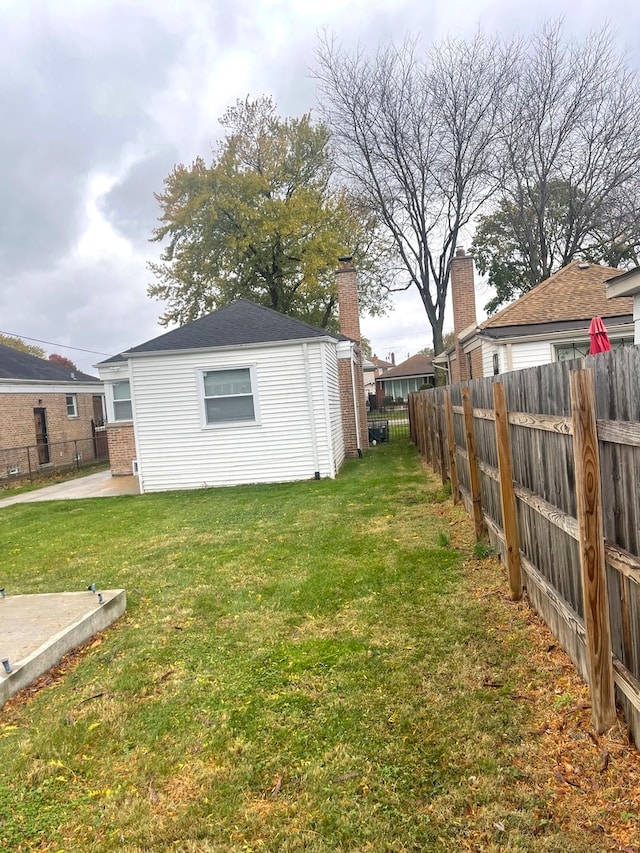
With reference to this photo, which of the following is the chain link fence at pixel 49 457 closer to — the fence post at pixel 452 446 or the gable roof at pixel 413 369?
the fence post at pixel 452 446

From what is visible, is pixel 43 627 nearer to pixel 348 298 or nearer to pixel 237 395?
pixel 237 395

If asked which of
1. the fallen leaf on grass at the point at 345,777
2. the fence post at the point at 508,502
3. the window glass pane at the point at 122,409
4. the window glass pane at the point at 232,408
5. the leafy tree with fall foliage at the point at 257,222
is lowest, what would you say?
the fallen leaf on grass at the point at 345,777

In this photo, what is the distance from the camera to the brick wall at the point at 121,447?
1582 centimetres

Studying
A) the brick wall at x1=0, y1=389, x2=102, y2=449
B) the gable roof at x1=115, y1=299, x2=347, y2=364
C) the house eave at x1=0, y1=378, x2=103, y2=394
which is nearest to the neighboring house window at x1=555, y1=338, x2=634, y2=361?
the gable roof at x1=115, y1=299, x2=347, y2=364

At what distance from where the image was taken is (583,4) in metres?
17.6

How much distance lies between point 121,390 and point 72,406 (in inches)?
360

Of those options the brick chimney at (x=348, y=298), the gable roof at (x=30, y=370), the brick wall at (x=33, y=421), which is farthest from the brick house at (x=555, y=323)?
the gable roof at (x=30, y=370)

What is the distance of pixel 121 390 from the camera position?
16031 millimetres

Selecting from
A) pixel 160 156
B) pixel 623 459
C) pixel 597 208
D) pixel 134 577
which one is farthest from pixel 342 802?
pixel 160 156

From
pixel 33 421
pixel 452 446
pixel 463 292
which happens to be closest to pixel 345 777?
pixel 452 446

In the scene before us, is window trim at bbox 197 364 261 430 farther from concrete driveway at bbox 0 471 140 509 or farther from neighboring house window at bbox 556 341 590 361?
neighboring house window at bbox 556 341 590 361

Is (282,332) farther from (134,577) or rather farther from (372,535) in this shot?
(134,577)

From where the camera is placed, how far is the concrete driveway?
43.0ft

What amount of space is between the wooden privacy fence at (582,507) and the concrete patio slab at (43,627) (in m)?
3.38
